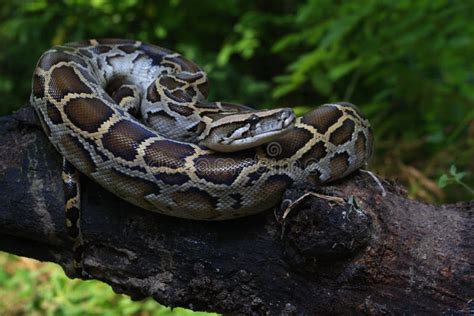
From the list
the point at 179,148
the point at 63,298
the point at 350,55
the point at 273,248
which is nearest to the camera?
the point at 273,248

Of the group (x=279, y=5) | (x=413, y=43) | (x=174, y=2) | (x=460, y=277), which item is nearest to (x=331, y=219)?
(x=460, y=277)

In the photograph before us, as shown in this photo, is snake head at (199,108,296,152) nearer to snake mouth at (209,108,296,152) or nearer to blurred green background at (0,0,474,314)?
snake mouth at (209,108,296,152)

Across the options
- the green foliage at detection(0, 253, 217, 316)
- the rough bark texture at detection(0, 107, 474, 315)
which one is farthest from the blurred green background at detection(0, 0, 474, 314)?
the green foliage at detection(0, 253, 217, 316)

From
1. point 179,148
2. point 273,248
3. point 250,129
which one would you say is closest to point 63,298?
point 179,148

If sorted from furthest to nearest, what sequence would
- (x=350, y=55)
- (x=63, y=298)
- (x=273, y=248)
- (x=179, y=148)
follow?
(x=350, y=55) → (x=63, y=298) → (x=179, y=148) → (x=273, y=248)

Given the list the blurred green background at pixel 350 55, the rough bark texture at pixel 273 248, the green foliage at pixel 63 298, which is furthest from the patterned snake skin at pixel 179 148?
the green foliage at pixel 63 298

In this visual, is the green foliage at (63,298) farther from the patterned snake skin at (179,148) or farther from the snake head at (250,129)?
the snake head at (250,129)

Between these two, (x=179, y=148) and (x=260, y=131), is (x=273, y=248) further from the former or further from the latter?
(x=179, y=148)

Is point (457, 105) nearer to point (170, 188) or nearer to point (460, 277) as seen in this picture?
point (460, 277)
